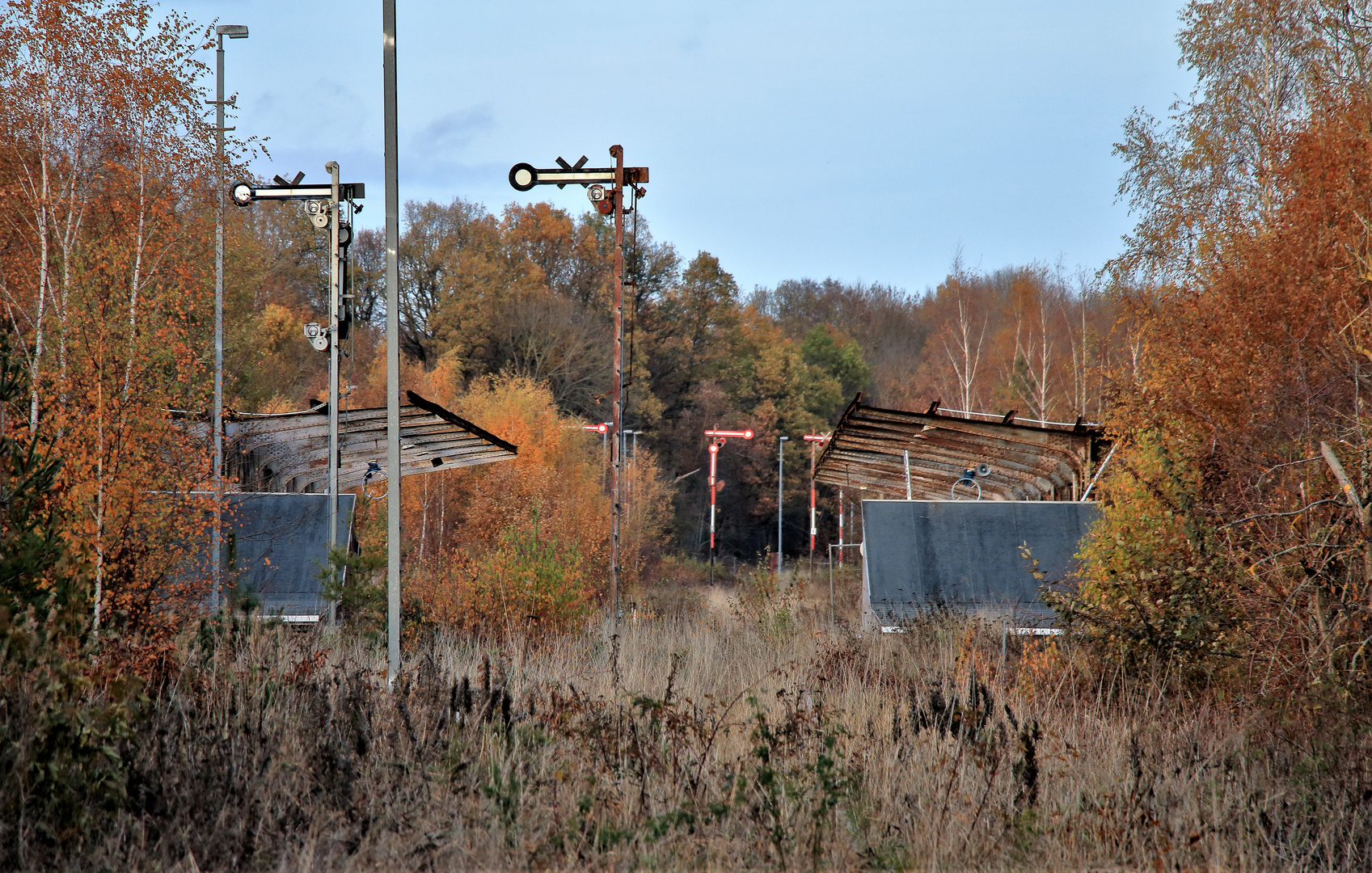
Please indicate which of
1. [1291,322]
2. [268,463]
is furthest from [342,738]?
[268,463]

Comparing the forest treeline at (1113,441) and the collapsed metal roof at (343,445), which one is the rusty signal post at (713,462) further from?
the collapsed metal roof at (343,445)

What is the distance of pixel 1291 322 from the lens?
1404 cm

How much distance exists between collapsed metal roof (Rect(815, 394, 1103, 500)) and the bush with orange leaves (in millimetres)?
5196

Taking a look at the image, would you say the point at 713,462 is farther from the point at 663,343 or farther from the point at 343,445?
the point at 343,445

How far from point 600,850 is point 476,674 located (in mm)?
4230

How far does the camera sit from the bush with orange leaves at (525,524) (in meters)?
15.3

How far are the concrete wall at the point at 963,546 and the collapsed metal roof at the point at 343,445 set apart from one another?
7232 millimetres

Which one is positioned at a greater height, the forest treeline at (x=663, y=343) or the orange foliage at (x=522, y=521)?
the forest treeline at (x=663, y=343)

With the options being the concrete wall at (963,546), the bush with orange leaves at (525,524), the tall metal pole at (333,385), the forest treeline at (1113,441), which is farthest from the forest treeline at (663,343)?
the tall metal pole at (333,385)

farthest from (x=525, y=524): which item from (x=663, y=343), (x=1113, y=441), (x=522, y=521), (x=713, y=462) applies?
(x=663, y=343)

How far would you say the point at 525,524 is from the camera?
57.0 feet

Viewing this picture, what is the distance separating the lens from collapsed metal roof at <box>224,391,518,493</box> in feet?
56.6

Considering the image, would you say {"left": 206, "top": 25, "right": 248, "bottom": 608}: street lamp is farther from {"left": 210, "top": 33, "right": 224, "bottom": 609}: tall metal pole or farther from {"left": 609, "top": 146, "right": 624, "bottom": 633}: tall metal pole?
{"left": 609, "top": 146, "right": 624, "bottom": 633}: tall metal pole

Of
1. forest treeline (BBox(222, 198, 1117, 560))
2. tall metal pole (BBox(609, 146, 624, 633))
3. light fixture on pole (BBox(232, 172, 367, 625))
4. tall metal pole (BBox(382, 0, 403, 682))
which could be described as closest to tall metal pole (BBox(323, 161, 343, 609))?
light fixture on pole (BBox(232, 172, 367, 625))
